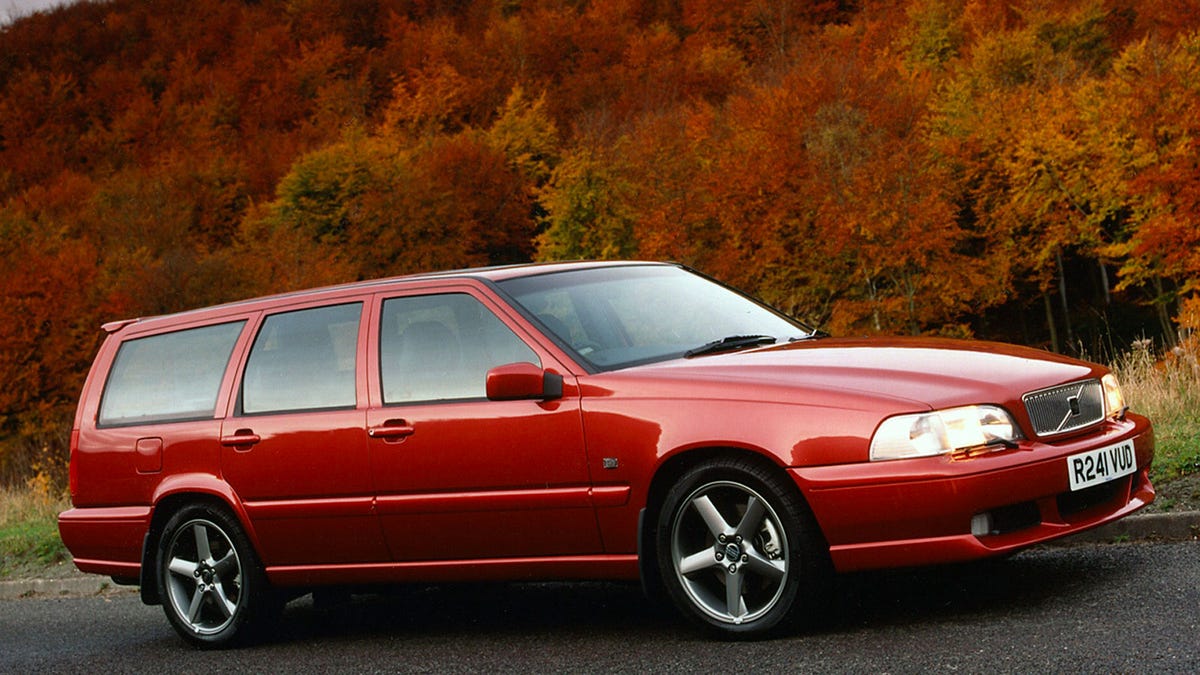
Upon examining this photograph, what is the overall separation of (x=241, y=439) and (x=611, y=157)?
65.6 meters

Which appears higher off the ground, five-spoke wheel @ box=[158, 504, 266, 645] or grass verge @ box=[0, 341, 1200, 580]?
five-spoke wheel @ box=[158, 504, 266, 645]

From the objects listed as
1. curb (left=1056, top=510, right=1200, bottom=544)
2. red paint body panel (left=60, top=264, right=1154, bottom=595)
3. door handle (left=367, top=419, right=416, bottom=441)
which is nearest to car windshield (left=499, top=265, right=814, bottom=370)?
red paint body panel (left=60, top=264, right=1154, bottom=595)

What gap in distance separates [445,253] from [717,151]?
17674mm

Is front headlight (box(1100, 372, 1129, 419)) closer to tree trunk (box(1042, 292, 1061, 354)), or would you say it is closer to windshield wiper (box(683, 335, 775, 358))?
windshield wiper (box(683, 335, 775, 358))

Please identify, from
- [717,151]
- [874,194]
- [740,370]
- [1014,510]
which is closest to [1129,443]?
[1014,510]

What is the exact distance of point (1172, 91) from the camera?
5209cm

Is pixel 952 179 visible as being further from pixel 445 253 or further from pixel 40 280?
pixel 40 280

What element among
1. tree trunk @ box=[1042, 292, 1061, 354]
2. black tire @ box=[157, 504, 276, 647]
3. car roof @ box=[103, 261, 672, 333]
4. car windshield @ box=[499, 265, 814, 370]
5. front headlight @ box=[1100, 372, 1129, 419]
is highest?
car roof @ box=[103, 261, 672, 333]

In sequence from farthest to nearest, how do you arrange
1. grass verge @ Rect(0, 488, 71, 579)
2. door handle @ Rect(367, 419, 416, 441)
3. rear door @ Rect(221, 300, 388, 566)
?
grass verge @ Rect(0, 488, 71, 579) < rear door @ Rect(221, 300, 388, 566) < door handle @ Rect(367, 419, 416, 441)

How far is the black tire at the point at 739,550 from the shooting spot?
18.2 feet

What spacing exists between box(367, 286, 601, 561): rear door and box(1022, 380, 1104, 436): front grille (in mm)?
1835

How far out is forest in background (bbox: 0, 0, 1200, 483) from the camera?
2101 inches

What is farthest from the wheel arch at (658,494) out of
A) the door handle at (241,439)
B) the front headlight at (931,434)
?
the door handle at (241,439)

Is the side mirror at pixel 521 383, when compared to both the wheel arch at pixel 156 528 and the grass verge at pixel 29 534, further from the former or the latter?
the grass verge at pixel 29 534
